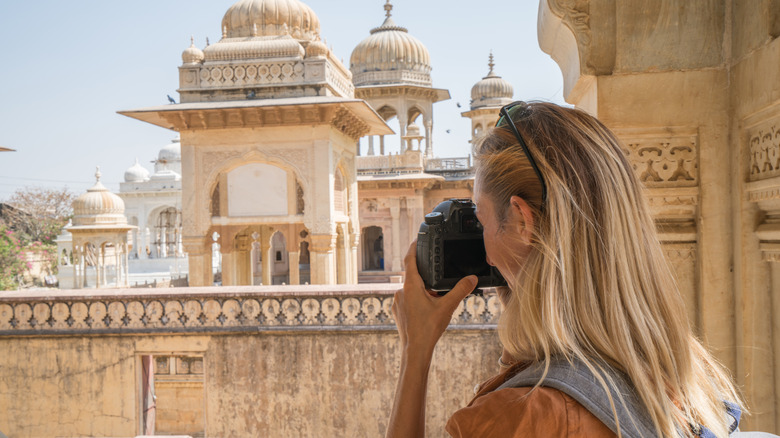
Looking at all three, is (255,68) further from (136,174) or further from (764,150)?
(136,174)

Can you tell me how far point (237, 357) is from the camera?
228 inches

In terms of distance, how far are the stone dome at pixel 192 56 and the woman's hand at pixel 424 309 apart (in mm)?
11494

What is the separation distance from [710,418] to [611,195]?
0.34m

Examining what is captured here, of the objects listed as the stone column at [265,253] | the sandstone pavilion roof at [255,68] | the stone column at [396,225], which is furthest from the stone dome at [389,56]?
the sandstone pavilion roof at [255,68]

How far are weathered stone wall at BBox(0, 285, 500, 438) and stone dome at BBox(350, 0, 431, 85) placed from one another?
1709 centimetres

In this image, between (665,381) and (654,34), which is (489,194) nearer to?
(665,381)

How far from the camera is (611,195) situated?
795 mm

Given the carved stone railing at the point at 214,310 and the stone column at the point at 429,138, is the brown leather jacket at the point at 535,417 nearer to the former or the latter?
the carved stone railing at the point at 214,310

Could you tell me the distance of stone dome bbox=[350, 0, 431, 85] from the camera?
21984 mm

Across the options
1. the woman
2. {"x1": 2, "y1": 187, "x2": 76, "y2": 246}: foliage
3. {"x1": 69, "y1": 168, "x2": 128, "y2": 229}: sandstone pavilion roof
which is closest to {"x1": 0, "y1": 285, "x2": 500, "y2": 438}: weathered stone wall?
the woman

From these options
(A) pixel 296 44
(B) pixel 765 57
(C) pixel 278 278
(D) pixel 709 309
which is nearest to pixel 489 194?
(B) pixel 765 57

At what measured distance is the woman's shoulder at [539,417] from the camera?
2.30 ft

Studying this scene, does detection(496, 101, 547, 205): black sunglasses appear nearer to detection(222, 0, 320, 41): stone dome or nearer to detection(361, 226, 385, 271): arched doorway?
detection(222, 0, 320, 41): stone dome

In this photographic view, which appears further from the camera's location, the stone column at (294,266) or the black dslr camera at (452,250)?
the stone column at (294,266)
